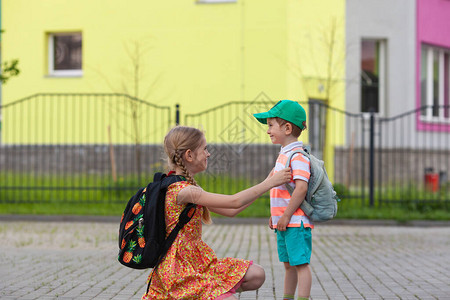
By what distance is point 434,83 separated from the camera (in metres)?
21.1

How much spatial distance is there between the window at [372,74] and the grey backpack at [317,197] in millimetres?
16444

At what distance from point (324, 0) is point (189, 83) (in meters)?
4.34

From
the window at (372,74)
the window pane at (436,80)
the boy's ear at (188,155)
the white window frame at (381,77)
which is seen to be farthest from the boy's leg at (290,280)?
the window pane at (436,80)

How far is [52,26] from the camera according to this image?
19.5 metres

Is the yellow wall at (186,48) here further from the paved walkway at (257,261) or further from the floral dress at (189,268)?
the floral dress at (189,268)

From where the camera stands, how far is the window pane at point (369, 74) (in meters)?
20.4

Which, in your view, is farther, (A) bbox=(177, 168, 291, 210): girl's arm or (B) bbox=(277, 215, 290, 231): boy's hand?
(B) bbox=(277, 215, 290, 231): boy's hand

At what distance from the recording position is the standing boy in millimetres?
4242

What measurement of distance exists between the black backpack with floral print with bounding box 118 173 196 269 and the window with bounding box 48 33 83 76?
16.2 metres

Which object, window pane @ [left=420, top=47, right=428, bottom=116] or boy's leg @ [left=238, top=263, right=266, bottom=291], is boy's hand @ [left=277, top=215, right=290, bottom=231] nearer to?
boy's leg @ [left=238, top=263, right=266, bottom=291]

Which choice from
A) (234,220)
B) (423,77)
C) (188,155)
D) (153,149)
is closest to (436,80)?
(423,77)

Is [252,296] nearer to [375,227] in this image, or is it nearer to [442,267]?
[442,267]

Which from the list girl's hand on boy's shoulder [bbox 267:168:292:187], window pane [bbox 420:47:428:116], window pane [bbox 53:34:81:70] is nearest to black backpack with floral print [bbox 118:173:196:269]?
girl's hand on boy's shoulder [bbox 267:168:292:187]

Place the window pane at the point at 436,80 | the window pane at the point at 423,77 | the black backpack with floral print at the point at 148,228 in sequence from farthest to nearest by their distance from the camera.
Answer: the window pane at the point at 436,80 → the window pane at the point at 423,77 → the black backpack with floral print at the point at 148,228
